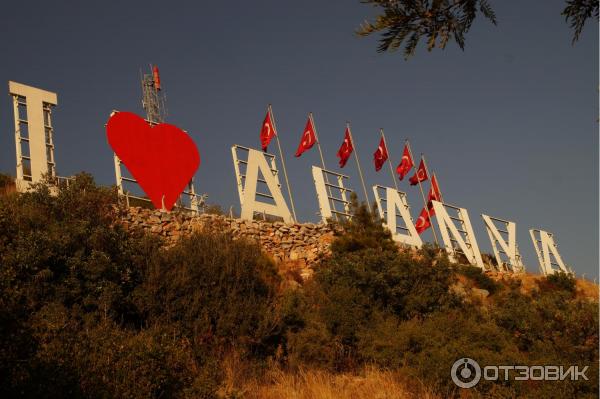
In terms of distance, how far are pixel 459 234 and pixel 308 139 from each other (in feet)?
29.7

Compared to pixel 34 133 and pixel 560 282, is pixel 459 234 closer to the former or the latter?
pixel 560 282

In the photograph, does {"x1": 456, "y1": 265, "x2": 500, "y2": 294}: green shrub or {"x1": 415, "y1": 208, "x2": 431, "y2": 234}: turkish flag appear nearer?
{"x1": 456, "y1": 265, "x2": 500, "y2": 294}: green shrub

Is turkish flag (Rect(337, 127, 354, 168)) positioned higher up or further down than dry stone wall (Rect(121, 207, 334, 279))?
higher up

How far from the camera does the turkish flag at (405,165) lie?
33031 mm

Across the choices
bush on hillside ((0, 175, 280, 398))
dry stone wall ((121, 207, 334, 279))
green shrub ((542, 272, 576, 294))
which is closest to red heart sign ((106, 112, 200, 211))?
dry stone wall ((121, 207, 334, 279))

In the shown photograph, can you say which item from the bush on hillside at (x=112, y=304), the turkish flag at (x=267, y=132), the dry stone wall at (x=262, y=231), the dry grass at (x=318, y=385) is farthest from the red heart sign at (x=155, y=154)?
the dry grass at (x=318, y=385)

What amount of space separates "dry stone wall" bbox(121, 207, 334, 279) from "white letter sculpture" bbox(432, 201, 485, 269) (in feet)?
24.1

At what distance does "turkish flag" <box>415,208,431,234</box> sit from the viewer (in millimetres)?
31641

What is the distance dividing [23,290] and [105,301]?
1804 mm

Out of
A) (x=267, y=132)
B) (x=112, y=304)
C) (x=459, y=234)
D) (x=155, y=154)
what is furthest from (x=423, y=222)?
(x=112, y=304)

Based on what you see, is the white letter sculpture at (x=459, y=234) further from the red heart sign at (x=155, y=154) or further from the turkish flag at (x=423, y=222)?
the red heart sign at (x=155, y=154)

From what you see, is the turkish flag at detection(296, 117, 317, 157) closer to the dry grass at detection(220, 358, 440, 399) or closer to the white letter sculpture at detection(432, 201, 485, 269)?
the white letter sculpture at detection(432, 201, 485, 269)

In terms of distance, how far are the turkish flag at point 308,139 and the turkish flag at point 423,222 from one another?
733cm

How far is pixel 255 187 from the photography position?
2428 centimetres
